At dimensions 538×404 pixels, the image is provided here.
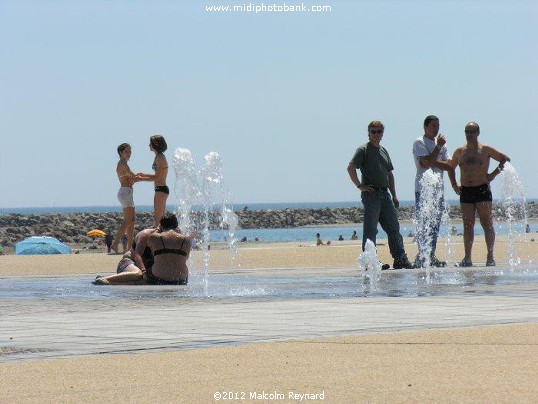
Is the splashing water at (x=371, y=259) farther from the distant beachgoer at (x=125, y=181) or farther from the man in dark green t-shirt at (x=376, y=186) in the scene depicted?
the distant beachgoer at (x=125, y=181)

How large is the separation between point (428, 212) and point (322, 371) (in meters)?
10.5

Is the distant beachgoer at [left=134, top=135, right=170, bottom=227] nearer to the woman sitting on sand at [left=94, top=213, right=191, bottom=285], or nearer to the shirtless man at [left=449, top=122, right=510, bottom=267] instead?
the woman sitting on sand at [left=94, top=213, right=191, bottom=285]

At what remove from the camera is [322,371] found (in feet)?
21.7

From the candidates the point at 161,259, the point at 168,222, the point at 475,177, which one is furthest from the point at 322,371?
the point at 475,177

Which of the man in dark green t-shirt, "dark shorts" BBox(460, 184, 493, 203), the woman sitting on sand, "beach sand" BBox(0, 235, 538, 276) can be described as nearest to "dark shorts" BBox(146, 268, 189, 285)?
the woman sitting on sand

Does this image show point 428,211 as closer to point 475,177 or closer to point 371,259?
point 475,177

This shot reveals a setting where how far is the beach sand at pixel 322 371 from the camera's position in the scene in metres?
5.95

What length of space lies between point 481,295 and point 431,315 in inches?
83.2

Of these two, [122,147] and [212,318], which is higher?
[122,147]

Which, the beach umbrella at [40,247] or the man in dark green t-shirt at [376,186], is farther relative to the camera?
the beach umbrella at [40,247]

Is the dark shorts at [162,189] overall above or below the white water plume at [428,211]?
above

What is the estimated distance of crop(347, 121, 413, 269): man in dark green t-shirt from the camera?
16844 mm

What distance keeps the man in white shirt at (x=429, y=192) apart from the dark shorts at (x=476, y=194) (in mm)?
511

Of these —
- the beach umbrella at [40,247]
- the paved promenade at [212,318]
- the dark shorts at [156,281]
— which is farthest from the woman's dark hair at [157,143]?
the beach umbrella at [40,247]
